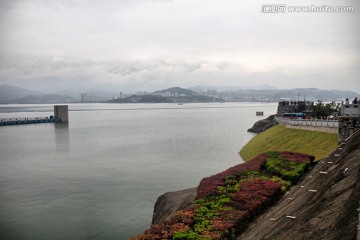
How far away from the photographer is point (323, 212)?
12.5 m

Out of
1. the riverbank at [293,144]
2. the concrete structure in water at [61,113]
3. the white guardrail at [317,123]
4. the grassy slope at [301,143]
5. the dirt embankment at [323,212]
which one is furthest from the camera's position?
the concrete structure in water at [61,113]

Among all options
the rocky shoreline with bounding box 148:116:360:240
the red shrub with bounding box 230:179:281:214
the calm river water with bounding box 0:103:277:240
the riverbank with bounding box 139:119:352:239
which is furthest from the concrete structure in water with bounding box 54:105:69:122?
the rocky shoreline with bounding box 148:116:360:240

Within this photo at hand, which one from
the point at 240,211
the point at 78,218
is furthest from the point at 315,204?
the point at 78,218

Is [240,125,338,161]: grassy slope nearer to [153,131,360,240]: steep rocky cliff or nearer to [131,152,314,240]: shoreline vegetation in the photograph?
[131,152,314,240]: shoreline vegetation

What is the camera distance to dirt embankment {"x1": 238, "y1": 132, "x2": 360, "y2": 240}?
35.2 feet

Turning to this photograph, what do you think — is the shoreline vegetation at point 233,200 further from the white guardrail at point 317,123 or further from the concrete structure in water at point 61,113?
the concrete structure in water at point 61,113

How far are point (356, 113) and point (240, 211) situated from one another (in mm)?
15085

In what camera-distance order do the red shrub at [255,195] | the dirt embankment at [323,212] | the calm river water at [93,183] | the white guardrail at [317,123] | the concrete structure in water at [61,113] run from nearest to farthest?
the dirt embankment at [323,212]
the red shrub at [255,195]
the calm river water at [93,183]
the white guardrail at [317,123]
the concrete structure in water at [61,113]

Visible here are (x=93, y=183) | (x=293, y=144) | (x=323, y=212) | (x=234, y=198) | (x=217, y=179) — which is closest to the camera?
(x=323, y=212)

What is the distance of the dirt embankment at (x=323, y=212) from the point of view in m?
10.7

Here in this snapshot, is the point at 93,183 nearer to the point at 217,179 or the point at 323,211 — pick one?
the point at 217,179

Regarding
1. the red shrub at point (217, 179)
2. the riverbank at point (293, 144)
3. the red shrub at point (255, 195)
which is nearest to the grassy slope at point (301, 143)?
the riverbank at point (293, 144)

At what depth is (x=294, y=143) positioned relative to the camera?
4225 centimetres

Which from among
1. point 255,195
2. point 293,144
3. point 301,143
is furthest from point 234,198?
point 293,144
